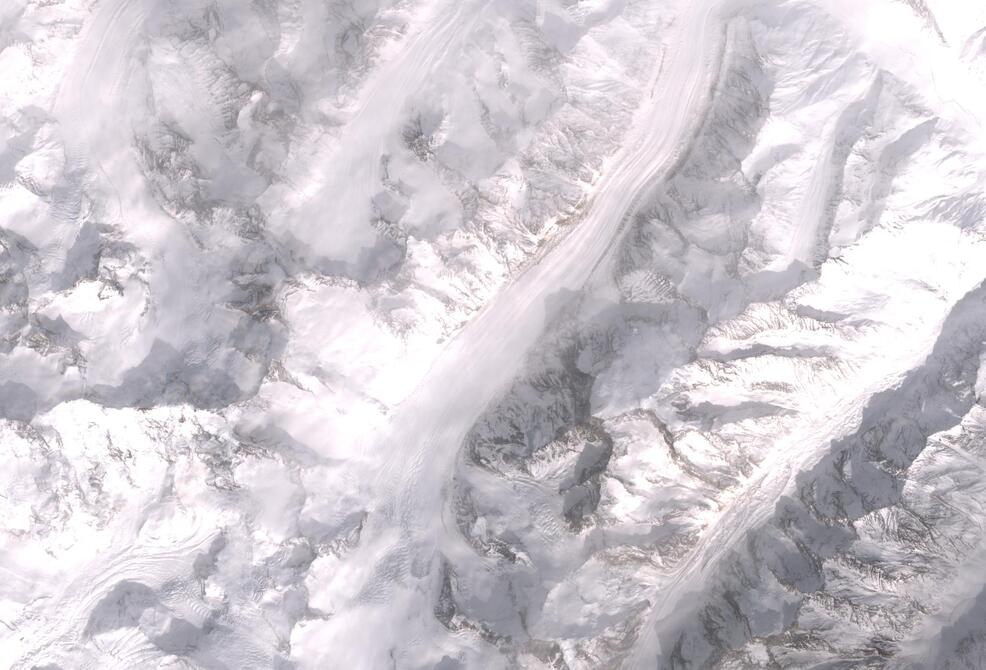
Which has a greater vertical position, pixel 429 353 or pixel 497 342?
pixel 497 342

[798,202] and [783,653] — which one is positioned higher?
[798,202]

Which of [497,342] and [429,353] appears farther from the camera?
[497,342]

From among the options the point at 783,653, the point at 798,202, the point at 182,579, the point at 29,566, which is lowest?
the point at 29,566

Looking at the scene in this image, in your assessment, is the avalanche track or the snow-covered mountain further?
the avalanche track

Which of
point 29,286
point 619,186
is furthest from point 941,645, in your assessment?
point 29,286

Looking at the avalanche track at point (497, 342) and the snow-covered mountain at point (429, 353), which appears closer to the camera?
the snow-covered mountain at point (429, 353)

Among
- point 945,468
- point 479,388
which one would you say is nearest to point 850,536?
point 945,468

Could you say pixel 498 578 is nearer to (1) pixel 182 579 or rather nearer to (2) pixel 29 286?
(1) pixel 182 579
